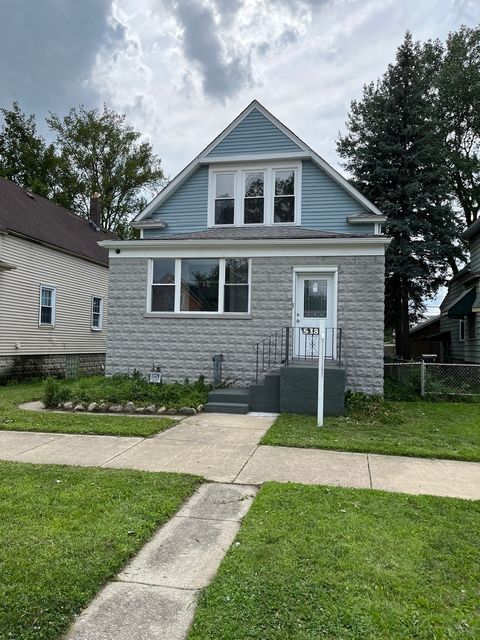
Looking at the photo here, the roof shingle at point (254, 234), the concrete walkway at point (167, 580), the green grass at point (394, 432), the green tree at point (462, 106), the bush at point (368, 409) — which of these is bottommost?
the concrete walkway at point (167, 580)

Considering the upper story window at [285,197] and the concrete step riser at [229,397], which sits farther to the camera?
A: the upper story window at [285,197]

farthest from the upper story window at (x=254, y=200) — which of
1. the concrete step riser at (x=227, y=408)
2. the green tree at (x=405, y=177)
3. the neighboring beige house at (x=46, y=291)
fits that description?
the neighboring beige house at (x=46, y=291)

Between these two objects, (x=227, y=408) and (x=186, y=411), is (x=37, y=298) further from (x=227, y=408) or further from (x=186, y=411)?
(x=227, y=408)

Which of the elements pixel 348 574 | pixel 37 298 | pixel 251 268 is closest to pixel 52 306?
pixel 37 298

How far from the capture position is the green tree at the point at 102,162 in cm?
3133

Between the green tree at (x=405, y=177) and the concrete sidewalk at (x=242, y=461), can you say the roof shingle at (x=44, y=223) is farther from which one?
the green tree at (x=405, y=177)

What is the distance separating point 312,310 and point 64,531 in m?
8.25

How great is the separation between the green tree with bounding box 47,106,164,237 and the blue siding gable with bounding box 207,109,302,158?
2199 cm

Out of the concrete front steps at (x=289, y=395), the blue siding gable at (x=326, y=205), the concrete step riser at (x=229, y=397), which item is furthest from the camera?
the blue siding gable at (x=326, y=205)

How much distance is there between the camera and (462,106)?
2211cm

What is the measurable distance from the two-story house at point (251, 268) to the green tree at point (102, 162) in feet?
70.7

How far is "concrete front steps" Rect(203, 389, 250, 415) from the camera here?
30.5 feet

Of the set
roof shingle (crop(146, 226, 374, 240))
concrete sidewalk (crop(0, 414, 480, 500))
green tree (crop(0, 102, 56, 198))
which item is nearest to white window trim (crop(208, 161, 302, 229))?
roof shingle (crop(146, 226, 374, 240))

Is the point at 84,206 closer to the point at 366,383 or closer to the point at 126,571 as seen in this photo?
the point at 366,383
